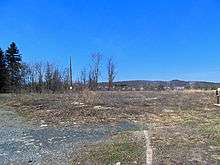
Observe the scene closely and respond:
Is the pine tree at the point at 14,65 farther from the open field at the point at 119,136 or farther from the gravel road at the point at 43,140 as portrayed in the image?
the gravel road at the point at 43,140

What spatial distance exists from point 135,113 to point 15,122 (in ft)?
18.3

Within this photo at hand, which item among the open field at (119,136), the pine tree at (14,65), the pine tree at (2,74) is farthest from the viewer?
the pine tree at (14,65)

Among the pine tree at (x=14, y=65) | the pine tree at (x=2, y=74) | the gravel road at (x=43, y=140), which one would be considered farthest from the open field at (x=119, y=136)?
the pine tree at (x=14, y=65)

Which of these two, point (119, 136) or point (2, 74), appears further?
point (2, 74)

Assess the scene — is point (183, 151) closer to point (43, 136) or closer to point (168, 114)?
point (43, 136)

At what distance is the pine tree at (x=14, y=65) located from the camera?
2820 inches

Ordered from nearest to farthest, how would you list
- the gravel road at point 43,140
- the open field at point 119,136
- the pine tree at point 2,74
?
the open field at point 119,136, the gravel road at point 43,140, the pine tree at point 2,74

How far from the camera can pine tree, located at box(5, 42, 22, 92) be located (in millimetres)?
71625

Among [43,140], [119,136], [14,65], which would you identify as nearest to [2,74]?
[14,65]

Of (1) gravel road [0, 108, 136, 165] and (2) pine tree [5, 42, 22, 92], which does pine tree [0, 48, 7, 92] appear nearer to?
(2) pine tree [5, 42, 22, 92]

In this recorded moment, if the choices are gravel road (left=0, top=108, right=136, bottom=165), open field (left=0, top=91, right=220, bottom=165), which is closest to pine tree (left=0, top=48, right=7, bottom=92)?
open field (left=0, top=91, right=220, bottom=165)

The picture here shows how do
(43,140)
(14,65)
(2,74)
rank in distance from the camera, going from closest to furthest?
(43,140)
(2,74)
(14,65)

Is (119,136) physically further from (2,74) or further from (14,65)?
(14,65)

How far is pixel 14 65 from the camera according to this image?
7350 centimetres
